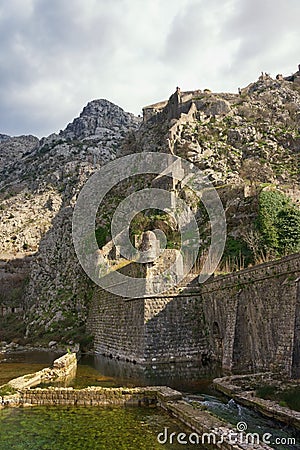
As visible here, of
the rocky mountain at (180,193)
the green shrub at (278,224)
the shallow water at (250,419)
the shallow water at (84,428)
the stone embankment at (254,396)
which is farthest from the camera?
the rocky mountain at (180,193)

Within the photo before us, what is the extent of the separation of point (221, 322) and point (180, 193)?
17.9m

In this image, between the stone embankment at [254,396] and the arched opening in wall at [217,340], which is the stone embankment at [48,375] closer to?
the stone embankment at [254,396]

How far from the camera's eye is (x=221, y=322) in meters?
22.1

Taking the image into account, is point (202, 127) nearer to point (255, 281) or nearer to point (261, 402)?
point (255, 281)

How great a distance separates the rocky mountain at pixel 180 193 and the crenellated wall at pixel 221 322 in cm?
469

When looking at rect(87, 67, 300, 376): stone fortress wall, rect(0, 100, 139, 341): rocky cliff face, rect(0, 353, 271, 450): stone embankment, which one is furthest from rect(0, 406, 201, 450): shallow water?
rect(0, 100, 139, 341): rocky cliff face

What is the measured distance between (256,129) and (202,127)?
602 cm

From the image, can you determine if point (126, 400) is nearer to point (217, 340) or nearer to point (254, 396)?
point (254, 396)

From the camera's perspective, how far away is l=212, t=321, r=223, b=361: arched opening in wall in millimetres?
22450

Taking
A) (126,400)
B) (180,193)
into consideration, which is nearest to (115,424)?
(126,400)

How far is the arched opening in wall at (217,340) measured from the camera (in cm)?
2245

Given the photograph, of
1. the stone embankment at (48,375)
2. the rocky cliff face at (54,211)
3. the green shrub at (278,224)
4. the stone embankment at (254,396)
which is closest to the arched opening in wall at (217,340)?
Result: the green shrub at (278,224)

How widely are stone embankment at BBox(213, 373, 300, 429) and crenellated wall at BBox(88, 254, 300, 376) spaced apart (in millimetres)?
1012

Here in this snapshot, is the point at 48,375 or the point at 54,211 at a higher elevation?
the point at 54,211
